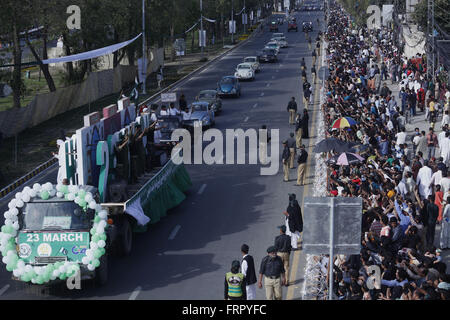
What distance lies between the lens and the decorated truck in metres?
15.9

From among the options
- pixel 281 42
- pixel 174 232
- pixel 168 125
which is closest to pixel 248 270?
pixel 174 232

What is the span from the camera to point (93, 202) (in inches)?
637

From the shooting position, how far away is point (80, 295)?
16.4 meters

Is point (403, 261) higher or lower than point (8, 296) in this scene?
higher

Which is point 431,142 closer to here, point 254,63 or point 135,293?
point 135,293

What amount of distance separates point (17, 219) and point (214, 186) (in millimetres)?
10891

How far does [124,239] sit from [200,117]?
17.8 meters

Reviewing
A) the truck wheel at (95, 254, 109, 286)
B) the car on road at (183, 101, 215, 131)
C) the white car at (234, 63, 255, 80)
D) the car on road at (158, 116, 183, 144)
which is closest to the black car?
the white car at (234, 63, 255, 80)

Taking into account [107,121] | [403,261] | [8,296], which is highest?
[107,121]

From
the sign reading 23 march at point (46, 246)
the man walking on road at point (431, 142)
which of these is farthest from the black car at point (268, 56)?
the sign reading 23 march at point (46, 246)

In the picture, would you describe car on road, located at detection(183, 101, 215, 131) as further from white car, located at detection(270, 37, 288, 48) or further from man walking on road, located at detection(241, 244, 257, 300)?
white car, located at detection(270, 37, 288, 48)

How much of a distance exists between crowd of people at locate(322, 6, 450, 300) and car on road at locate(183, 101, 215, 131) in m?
5.52

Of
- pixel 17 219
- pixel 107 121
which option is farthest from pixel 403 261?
pixel 107 121

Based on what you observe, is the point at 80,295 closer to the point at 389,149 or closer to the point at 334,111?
the point at 389,149
